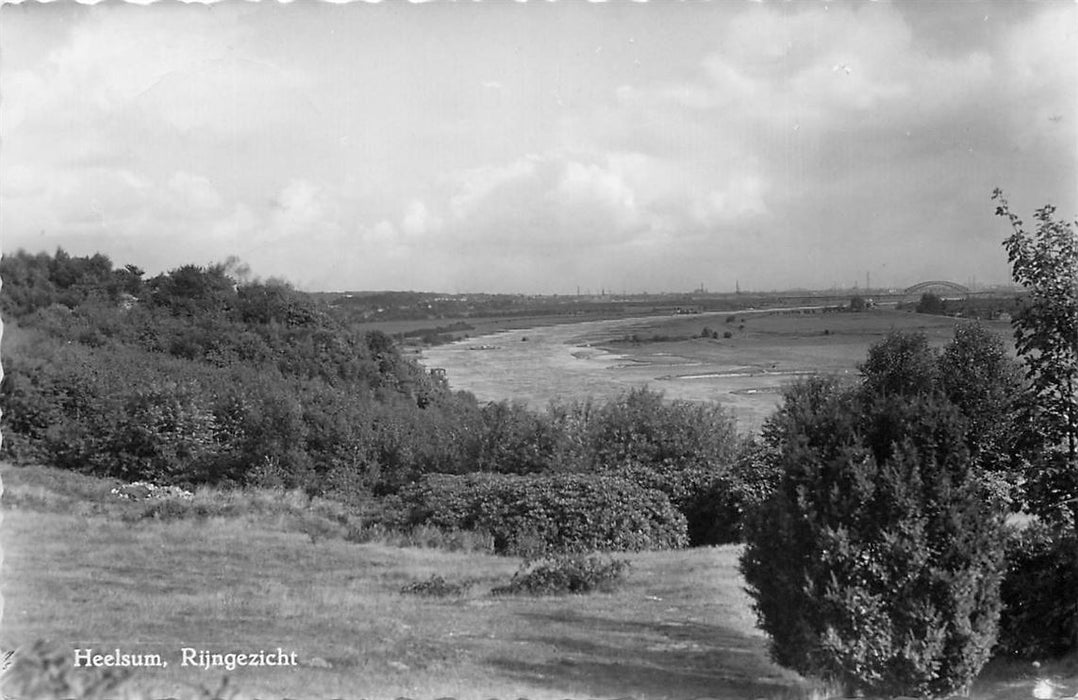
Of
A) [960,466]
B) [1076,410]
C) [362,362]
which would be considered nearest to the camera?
[960,466]

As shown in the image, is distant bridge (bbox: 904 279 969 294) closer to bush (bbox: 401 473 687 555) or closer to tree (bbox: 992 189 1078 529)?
tree (bbox: 992 189 1078 529)

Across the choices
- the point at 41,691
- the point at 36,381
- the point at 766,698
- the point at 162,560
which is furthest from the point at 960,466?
the point at 36,381

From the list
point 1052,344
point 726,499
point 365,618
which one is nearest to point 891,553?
point 1052,344

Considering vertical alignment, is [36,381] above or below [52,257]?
below

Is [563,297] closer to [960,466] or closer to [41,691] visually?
[960,466]

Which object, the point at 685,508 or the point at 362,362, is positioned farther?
the point at 362,362

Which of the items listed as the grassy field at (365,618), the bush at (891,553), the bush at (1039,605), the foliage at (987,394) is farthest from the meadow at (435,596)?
the bush at (891,553)

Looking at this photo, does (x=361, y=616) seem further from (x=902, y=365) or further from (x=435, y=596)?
(x=902, y=365)

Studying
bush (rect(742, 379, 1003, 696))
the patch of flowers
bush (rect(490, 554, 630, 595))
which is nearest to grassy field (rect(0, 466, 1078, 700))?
bush (rect(490, 554, 630, 595))
